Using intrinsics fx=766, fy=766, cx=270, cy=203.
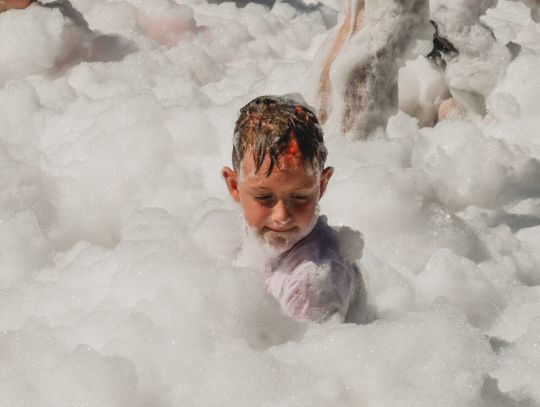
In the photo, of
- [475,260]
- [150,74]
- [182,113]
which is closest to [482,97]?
[475,260]

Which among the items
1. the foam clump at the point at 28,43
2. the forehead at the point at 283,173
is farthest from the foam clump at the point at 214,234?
the forehead at the point at 283,173

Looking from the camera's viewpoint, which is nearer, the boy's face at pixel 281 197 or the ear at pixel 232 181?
the boy's face at pixel 281 197

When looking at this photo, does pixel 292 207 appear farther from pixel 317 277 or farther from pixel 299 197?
pixel 317 277

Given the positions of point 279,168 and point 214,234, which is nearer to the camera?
point 279,168

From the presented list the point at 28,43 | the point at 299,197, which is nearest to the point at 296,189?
the point at 299,197

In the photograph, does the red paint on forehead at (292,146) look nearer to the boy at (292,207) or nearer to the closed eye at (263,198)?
the boy at (292,207)

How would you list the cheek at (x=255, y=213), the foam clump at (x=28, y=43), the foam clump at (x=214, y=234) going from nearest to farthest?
the foam clump at (x=214, y=234) → the cheek at (x=255, y=213) → the foam clump at (x=28, y=43)

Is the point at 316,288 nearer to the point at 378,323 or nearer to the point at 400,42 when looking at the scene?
the point at 378,323

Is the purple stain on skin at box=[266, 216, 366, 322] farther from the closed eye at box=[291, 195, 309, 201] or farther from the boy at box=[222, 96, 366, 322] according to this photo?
the closed eye at box=[291, 195, 309, 201]

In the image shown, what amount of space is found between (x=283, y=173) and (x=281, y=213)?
95 mm

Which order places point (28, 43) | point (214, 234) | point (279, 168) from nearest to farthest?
point (279, 168), point (214, 234), point (28, 43)

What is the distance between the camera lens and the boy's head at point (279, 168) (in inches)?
60.8

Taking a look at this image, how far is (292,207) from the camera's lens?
159 centimetres

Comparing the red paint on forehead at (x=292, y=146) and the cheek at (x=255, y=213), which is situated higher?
the red paint on forehead at (x=292, y=146)
